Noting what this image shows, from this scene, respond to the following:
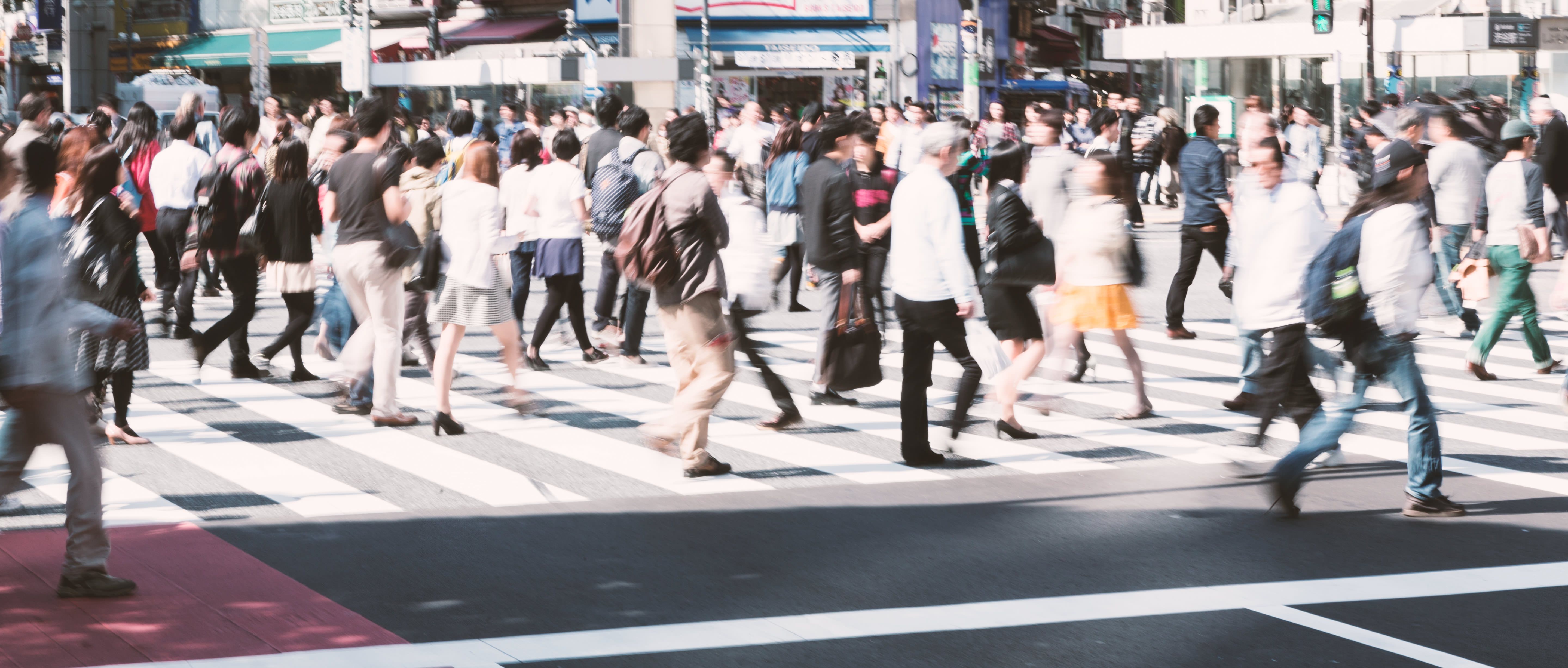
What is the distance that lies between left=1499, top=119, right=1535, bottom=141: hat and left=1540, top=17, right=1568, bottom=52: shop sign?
2450 cm

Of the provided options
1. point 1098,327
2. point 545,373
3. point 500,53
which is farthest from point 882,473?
point 500,53

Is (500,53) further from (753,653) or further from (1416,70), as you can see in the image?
(753,653)

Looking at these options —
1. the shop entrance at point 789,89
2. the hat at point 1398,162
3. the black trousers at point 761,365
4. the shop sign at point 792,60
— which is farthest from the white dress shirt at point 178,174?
the shop entrance at point 789,89

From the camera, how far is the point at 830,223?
9484mm

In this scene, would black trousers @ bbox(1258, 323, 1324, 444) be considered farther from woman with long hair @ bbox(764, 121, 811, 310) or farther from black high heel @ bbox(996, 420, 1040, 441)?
woman with long hair @ bbox(764, 121, 811, 310)

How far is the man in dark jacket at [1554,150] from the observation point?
1409 centimetres

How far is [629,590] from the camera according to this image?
19.3 ft

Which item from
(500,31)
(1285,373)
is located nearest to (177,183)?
(1285,373)

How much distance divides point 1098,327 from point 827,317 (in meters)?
2.02

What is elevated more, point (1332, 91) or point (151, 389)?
point (1332, 91)

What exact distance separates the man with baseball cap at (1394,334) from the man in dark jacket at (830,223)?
285 cm

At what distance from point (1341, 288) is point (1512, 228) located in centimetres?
457

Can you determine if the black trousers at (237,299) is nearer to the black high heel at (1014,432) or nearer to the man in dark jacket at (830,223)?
the man in dark jacket at (830,223)

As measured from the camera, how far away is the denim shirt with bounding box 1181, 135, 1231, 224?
12047 millimetres
